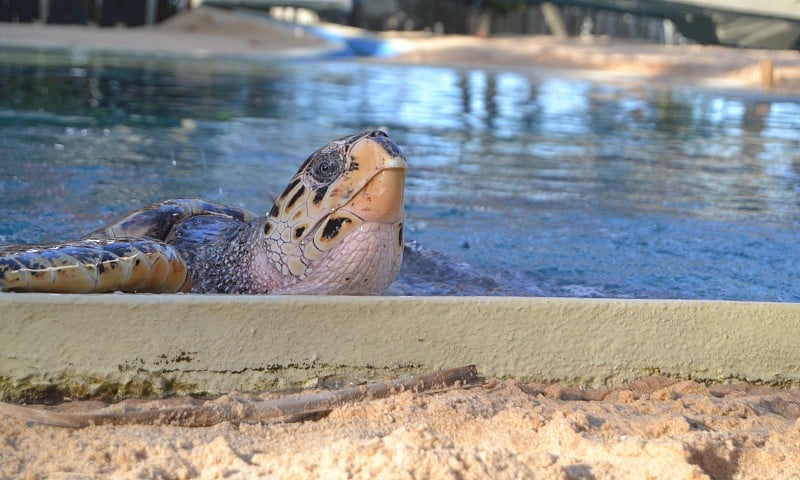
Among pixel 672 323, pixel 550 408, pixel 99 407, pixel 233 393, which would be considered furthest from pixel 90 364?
pixel 672 323

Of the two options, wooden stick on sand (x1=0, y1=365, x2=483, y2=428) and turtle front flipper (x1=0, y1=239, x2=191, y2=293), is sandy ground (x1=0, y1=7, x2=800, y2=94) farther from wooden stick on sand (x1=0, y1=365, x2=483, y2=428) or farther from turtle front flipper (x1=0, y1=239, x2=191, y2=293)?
wooden stick on sand (x1=0, y1=365, x2=483, y2=428)

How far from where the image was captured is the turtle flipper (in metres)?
3.76

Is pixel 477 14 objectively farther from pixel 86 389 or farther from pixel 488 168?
pixel 86 389

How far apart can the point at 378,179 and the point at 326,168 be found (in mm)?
221

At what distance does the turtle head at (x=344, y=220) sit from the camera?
9.48 feet

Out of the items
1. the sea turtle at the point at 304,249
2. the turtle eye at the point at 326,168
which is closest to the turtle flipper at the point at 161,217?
the sea turtle at the point at 304,249

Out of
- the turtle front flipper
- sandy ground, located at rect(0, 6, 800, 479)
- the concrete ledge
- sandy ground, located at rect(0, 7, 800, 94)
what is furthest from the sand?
sandy ground, located at rect(0, 7, 800, 94)

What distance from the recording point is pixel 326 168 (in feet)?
9.91

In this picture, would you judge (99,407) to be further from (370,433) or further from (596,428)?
(596,428)

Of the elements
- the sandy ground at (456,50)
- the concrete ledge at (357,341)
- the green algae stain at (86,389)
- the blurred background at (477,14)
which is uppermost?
the blurred background at (477,14)

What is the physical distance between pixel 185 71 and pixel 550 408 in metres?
13.6

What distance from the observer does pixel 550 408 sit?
232cm

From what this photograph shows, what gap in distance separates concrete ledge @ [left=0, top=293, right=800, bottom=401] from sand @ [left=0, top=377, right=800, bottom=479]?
0.13 metres

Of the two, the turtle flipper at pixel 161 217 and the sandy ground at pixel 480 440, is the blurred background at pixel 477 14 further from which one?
the sandy ground at pixel 480 440
